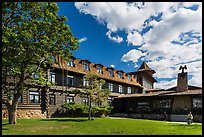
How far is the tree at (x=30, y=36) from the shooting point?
16672 mm

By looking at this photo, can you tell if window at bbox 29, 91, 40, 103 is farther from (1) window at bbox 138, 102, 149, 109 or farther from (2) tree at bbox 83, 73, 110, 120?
(1) window at bbox 138, 102, 149, 109

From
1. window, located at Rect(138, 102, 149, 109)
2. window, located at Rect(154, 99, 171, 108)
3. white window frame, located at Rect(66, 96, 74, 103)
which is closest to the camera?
white window frame, located at Rect(66, 96, 74, 103)

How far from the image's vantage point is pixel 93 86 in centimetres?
2617

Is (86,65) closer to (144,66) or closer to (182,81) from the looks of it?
(182,81)

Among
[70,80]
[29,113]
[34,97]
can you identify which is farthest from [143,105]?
[29,113]

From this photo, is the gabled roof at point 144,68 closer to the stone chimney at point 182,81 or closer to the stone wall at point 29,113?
the stone chimney at point 182,81

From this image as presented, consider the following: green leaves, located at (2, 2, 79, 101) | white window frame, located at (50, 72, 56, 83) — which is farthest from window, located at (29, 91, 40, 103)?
green leaves, located at (2, 2, 79, 101)

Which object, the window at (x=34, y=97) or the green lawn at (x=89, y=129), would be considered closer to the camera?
the green lawn at (x=89, y=129)

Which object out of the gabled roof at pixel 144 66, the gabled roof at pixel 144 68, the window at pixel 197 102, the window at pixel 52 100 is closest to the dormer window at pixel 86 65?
the window at pixel 52 100

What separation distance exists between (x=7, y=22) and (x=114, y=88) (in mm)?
27295

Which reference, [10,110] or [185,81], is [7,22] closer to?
[10,110]

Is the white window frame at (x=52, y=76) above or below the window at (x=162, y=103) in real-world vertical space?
above

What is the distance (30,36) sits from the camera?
16.9 metres

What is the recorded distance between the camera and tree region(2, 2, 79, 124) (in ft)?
54.7
